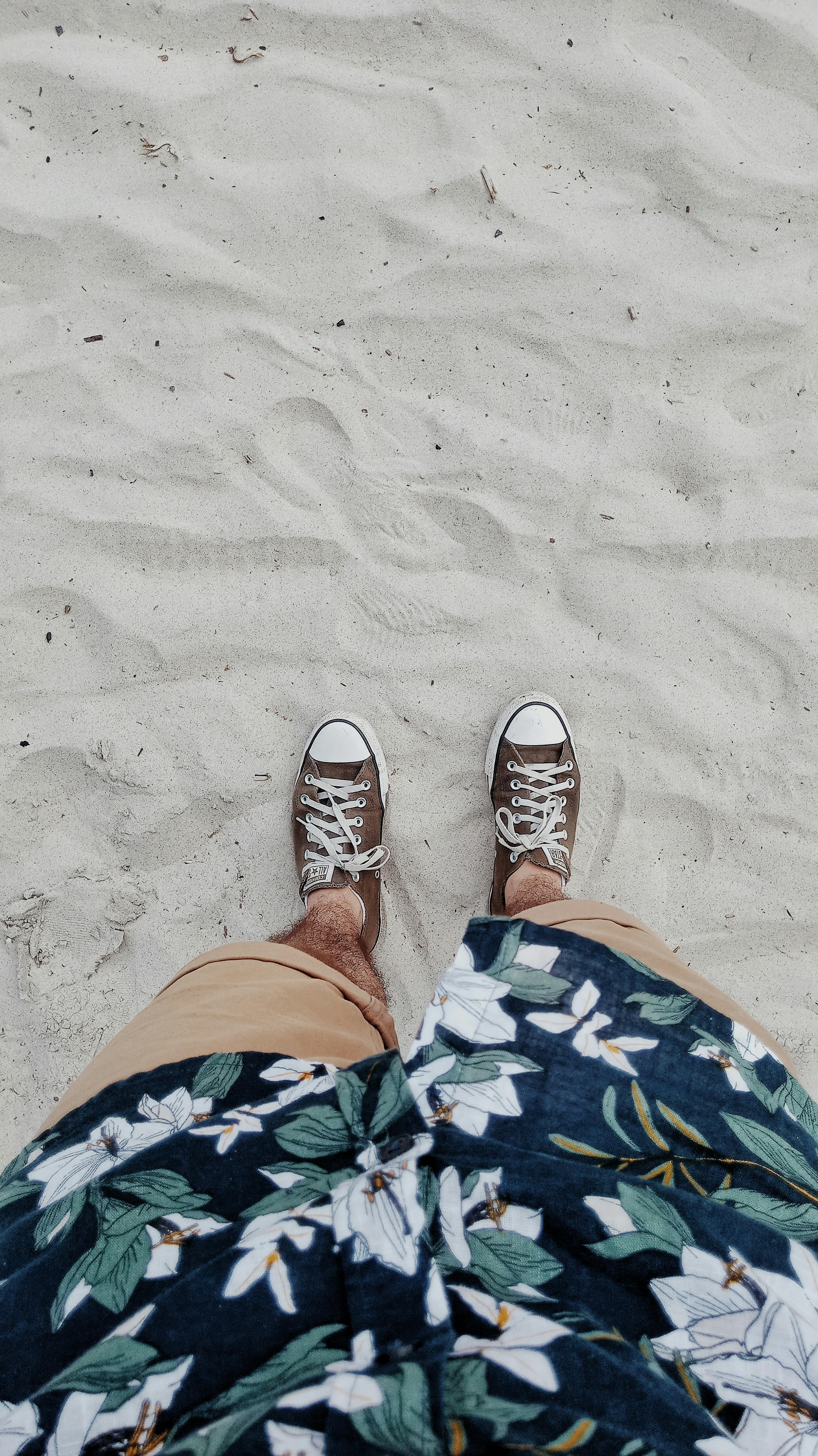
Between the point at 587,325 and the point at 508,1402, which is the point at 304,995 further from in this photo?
the point at 587,325

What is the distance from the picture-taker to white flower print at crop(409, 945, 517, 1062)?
85 centimetres

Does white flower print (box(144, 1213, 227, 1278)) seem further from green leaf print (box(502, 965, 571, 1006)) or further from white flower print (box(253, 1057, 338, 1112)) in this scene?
green leaf print (box(502, 965, 571, 1006))

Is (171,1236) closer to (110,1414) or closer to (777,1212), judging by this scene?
(110,1414)

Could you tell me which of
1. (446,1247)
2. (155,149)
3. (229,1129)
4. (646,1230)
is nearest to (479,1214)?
(446,1247)

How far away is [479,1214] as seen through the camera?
739 millimetres

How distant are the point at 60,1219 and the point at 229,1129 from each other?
178 mm

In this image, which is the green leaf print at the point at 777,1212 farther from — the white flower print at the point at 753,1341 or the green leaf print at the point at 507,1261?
the green leaf print at the point at 507,1261

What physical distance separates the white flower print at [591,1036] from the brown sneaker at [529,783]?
2.15 ft

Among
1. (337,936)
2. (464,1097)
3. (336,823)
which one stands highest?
(464,1097)

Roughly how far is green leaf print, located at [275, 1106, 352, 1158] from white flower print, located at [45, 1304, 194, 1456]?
0.18 metres

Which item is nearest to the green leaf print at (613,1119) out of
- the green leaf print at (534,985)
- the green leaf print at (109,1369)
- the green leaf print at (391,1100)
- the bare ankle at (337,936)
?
the green leaf print at (534,985)

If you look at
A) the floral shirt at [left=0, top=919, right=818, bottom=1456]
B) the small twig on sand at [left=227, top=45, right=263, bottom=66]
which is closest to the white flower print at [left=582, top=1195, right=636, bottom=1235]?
the floral shirt at [left=0, top=919, right=818, bottom=1456]

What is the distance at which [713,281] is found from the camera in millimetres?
1543

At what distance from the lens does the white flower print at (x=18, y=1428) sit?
0.66 meters
